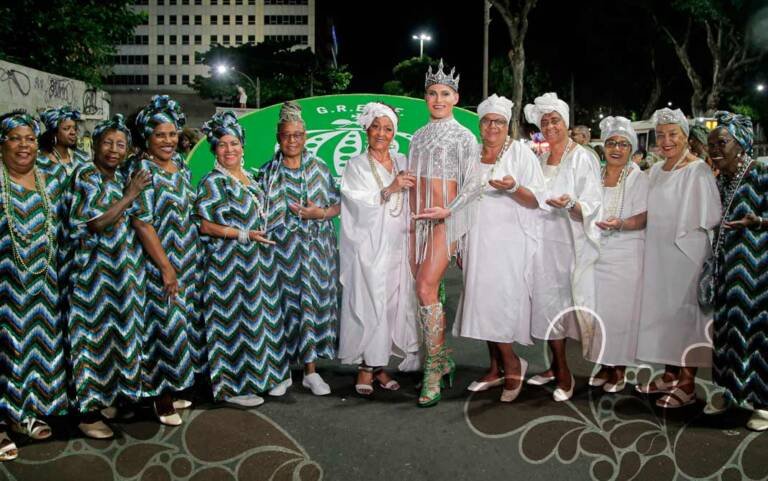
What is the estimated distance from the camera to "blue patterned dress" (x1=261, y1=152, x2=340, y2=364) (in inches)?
179

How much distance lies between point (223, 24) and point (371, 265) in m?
107

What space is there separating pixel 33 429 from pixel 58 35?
14.1 m

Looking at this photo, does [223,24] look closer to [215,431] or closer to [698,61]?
[698,61]

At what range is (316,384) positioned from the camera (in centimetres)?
462

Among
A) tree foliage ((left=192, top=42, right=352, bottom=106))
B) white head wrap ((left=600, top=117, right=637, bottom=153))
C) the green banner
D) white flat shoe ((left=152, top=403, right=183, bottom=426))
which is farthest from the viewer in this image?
tree foliage ((left=192, top=42, right=352, bottom=106))

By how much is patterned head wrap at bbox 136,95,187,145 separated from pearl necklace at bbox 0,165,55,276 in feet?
2.18

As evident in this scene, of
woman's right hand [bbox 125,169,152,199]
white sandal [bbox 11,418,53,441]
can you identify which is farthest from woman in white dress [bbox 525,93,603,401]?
white sandal [bbox 11,418,53,441]

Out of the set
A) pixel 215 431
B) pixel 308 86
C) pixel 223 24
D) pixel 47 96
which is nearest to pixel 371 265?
pixel 215 431

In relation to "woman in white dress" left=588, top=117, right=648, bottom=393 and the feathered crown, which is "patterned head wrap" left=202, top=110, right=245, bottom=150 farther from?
"woman in white dress" left=588, top=117, right=648, bottom=393

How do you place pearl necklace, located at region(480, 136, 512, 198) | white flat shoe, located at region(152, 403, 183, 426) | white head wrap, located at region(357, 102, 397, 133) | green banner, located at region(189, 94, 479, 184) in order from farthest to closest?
green banner, located at region(189, 94, 479, 184), white head wrap, located at region(357, 102, 397, 133), pearl necklace, located at region(480, 136, 512, 198), white flat shoe, located at region(152, 403, 183, 426)

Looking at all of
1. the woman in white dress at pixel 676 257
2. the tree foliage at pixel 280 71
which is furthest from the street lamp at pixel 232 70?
the woman in white dress at pixel 676 257

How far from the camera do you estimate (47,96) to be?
30.6 ft

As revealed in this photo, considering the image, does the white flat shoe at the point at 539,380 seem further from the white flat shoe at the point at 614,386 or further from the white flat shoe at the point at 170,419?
the white flat shoe at the point at 170,419

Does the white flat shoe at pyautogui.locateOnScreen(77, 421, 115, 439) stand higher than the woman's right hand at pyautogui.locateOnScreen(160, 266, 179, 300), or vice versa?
the woman's right hand at pyautogui.locateOnScreen(160, 266, 179, 300)
